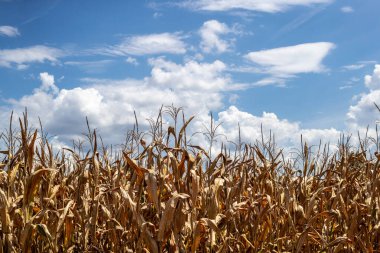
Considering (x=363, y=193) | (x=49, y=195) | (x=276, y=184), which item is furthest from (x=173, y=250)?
(x=363, y=193)

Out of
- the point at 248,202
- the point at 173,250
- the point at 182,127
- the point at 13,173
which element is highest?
the point at 182,127

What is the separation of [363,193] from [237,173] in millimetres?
1618

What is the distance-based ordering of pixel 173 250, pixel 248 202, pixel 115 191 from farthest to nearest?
pixel 248 202 → pixel 115 191 → pixel 173 250

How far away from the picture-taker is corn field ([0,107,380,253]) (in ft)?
13.2

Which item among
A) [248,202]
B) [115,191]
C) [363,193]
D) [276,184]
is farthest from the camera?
[363,193]

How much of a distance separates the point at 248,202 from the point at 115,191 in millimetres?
1465

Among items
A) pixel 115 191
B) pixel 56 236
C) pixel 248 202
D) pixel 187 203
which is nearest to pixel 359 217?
pixel 248 202

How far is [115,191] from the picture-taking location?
4.68 metres

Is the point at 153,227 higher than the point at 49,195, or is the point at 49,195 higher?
the point at 49,195

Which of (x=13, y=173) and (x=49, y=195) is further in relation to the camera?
(x=49, y=195)

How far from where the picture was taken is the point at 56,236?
421cm

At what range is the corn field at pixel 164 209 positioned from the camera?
4020 millimetres

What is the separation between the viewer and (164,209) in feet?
13.0

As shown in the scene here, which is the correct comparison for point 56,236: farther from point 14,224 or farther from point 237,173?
point 237,173
